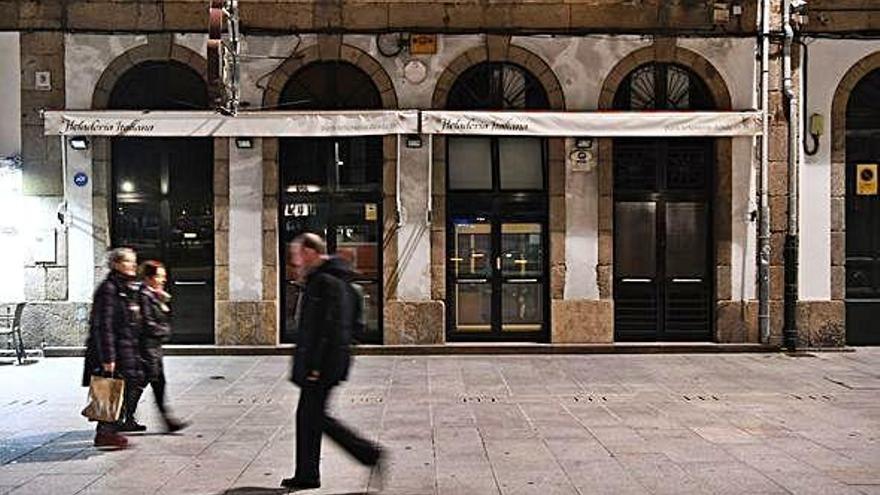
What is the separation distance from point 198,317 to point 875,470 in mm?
10292

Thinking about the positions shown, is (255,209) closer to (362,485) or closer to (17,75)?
(17,75)

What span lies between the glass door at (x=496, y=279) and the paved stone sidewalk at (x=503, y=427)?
2.49ft

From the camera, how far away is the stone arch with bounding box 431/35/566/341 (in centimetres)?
1477

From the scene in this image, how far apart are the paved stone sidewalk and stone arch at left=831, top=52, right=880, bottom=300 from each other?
4.72 ft

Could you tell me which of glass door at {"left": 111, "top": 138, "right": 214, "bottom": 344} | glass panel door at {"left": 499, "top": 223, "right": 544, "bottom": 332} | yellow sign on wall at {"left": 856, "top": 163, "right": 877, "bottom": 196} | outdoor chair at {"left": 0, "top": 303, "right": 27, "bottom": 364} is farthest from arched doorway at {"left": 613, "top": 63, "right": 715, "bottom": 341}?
outdoor chair at {"left": 0, "top": 303, "right": 27, "bottom": 364}

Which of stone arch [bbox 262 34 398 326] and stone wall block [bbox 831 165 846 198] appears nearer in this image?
stone arch [bbox 262 34 398 326]

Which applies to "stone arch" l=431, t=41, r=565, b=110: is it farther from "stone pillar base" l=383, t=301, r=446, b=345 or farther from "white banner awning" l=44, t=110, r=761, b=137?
"stone pillar base" l=383, t=301, r=446, b=345

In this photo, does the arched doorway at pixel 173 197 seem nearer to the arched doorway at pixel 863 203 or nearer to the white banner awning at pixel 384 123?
the white banner awning at pixel 384 123

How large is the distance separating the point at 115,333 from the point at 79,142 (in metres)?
6.76

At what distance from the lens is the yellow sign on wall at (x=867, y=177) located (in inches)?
600

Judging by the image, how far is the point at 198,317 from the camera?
591 inches

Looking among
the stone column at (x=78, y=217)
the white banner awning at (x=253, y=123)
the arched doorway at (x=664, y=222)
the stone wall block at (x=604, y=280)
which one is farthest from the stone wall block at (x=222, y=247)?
the arched doorway at (x=664, y=222)

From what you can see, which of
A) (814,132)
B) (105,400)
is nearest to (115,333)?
(105,400)

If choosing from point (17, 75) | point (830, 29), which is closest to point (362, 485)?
point (17, 75)
